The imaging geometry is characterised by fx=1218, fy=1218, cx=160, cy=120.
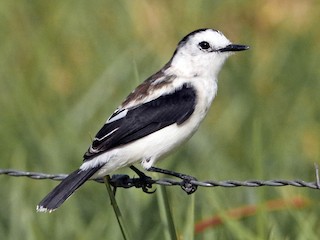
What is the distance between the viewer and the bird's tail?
611 cm

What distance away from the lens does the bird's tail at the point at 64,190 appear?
6.11 m

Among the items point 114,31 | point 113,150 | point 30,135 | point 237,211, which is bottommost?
point 237,211

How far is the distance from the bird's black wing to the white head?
0.87ft

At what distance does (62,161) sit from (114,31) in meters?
2.93

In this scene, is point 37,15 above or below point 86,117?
above

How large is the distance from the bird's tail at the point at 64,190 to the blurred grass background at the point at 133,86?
19.0 inches

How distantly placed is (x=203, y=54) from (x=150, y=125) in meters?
0.70

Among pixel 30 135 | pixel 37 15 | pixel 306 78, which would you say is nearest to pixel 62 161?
pixel 30 135

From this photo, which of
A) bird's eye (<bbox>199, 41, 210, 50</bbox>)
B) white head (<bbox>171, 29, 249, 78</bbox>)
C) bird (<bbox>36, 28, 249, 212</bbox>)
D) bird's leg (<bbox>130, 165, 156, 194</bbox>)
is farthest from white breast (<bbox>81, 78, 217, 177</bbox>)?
bird's eye (<bbox>199, 41, 210, 50</bbox>)

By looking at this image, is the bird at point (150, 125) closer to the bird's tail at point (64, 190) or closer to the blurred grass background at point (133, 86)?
the bird's tail at point (64, 190)

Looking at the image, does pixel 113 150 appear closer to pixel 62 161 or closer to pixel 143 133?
pixel 143 133

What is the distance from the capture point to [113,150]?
6504mm

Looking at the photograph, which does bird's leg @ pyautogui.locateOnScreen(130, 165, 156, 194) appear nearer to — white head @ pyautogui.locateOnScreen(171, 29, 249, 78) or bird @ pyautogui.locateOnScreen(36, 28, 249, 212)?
bird @ pyautogui.locateOnScreen(36, 28, 249, 212)

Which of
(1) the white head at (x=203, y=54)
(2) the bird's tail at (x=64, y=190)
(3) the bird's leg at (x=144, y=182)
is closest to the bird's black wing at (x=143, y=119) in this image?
(2) the bird's tail at (x=64, y=190)
